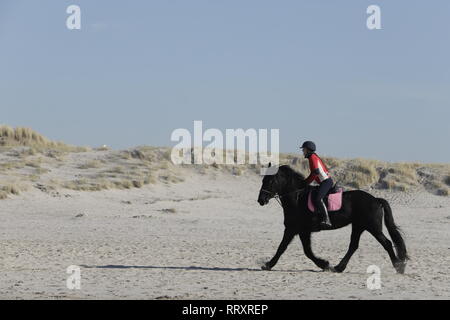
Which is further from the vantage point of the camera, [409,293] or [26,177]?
[26,177]

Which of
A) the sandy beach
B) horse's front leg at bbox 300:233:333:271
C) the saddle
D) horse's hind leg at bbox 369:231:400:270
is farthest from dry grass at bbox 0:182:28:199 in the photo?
horse's hind leg at bbox 369:231:400:270

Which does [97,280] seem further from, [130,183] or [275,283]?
[130,183]

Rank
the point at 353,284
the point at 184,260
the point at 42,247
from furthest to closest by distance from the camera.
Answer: the point at 42,247 < the point at 184,260 < the point at 353,284

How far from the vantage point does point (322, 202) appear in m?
14.4

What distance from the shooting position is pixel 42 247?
63.2 feet

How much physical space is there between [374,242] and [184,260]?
20.2ft

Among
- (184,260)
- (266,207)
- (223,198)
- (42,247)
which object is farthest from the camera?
(223,198)

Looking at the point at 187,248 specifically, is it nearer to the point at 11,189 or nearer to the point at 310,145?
the point at 310,145

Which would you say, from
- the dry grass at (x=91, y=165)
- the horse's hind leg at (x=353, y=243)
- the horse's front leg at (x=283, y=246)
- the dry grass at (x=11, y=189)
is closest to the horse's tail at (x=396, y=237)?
the horse's hind leg at (x=353, y=243)

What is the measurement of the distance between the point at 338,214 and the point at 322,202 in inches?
14.1

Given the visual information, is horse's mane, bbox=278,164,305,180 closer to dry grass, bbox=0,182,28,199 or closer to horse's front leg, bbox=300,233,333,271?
horse's front leg, bbox=300,233,333,271

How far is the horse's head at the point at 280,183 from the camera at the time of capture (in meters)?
14.5

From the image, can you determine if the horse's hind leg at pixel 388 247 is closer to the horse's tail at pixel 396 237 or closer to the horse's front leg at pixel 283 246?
the horse's tail at pixel 396 237
